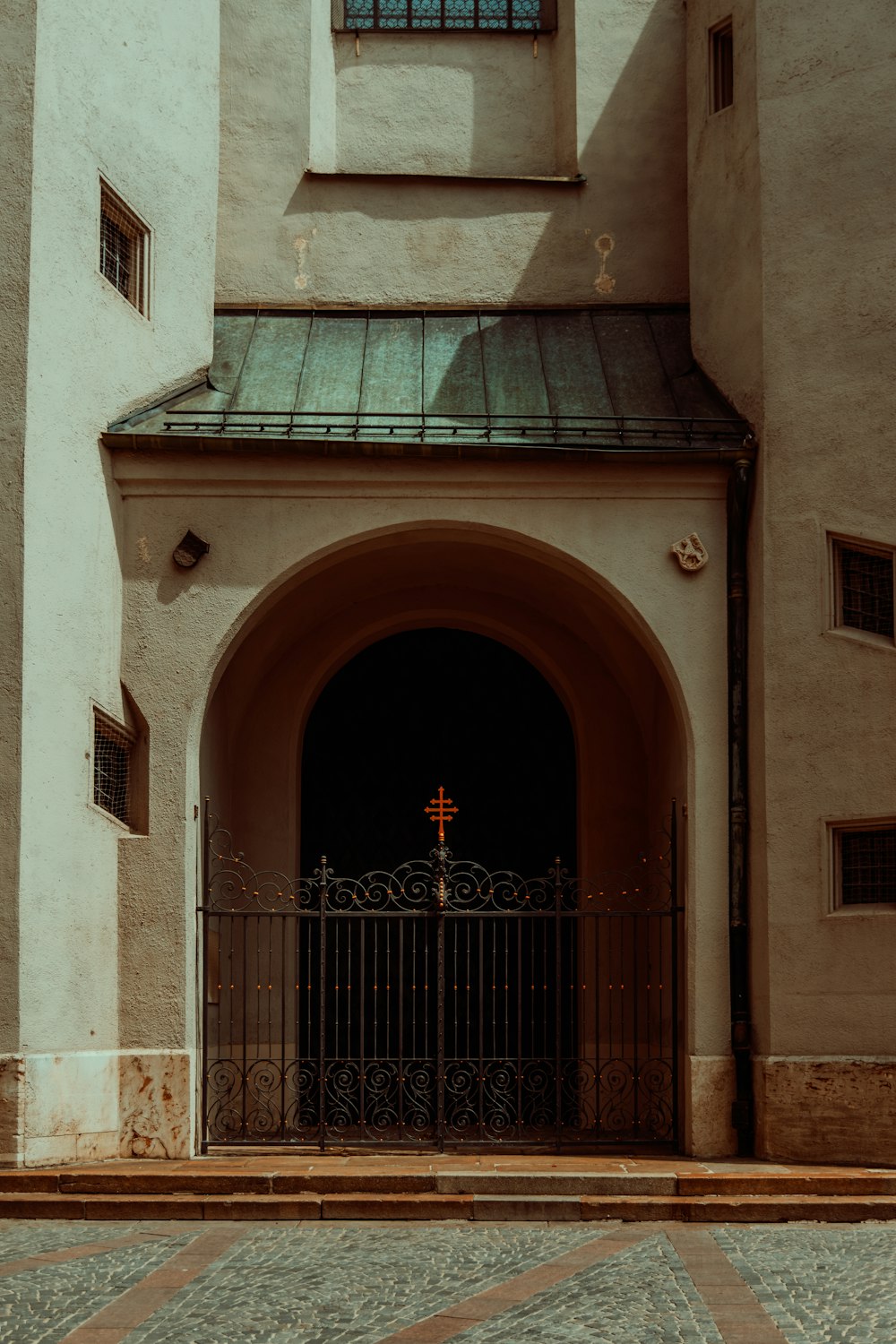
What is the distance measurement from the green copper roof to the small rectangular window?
5.94 feet

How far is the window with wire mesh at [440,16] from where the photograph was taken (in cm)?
1742

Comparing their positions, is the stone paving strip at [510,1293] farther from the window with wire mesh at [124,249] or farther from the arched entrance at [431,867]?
the window with wire mesh at [124,249]

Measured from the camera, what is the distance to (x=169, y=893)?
13219 mm

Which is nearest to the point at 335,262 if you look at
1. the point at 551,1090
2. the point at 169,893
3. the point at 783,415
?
the point at 783,415

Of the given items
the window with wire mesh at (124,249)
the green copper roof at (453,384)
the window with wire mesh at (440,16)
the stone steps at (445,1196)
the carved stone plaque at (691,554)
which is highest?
the window with wire mesh at (440,16)

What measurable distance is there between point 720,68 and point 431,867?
272 inches

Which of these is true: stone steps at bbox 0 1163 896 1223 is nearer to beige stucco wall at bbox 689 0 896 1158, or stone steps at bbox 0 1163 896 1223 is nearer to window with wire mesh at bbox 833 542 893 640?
beige stucco wall at bbox 689 0 896 1158

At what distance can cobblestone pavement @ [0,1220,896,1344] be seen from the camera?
8.24m

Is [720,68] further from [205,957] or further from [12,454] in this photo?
[205,957]

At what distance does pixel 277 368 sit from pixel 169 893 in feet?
14.8

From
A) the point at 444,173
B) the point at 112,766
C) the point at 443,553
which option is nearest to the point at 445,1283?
the point at 112,766

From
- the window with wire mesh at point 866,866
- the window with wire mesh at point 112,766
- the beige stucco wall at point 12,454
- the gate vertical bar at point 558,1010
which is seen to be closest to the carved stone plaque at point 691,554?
the window with wire mesh at point 866,866

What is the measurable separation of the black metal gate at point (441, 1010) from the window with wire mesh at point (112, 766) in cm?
78

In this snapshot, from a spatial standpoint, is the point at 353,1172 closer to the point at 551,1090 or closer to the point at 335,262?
the point at 551,1090
